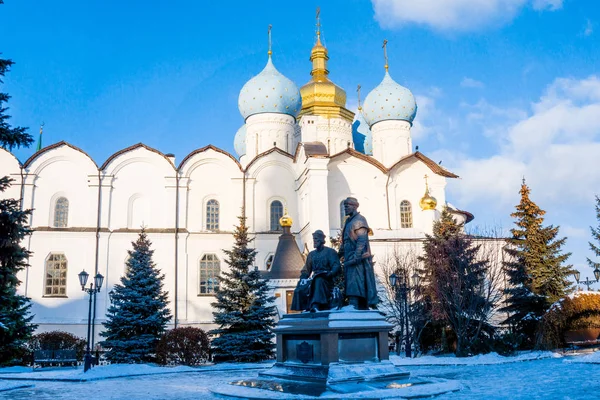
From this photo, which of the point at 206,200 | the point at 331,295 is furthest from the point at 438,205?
the point at 331,295

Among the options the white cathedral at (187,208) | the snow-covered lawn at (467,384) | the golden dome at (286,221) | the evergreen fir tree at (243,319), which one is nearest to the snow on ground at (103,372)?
the snow-covered lawn at (467,384)

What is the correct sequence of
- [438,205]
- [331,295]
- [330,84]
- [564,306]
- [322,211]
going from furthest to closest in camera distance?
1. [330,84]
2. [438,205]
3. [322,211]
4. [564,306]
5. [331,295]

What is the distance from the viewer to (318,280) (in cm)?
993

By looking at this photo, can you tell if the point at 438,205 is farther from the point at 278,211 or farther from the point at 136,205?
the point at 136,205

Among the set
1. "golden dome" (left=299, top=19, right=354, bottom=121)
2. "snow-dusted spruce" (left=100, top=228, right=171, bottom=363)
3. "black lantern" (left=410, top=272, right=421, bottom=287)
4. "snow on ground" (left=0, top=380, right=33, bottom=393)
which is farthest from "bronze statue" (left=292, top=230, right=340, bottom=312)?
"golden dome" (left=299, top=19, right=354, bottom=121)

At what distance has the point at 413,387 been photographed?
8711mm

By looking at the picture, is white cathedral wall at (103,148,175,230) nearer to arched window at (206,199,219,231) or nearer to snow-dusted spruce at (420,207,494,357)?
arched window at (206,199,219,231)

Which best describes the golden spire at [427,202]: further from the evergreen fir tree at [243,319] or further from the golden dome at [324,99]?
the evergreen fir tree at [243,319]

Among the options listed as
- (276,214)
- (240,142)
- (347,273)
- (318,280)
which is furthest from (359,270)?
(240,142)

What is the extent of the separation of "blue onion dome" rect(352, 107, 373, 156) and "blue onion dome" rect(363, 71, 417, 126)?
536 centimetres

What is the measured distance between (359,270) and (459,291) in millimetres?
10482

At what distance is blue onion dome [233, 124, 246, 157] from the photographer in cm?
3931

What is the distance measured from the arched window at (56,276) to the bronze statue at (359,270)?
809 inches

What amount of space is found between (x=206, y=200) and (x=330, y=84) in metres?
12.0
